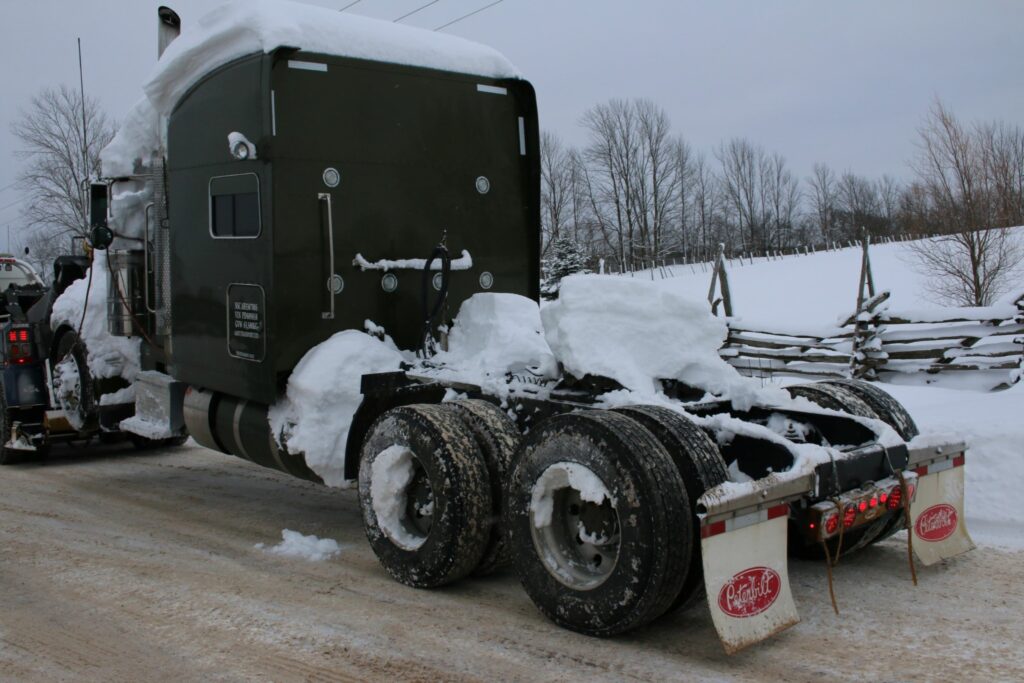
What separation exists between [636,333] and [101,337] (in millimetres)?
5533

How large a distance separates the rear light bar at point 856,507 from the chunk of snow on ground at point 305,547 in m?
3.08

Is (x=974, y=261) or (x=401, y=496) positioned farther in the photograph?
(x=974, y=261)

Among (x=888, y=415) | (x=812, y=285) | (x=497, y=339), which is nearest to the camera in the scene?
(x=888, y=415)

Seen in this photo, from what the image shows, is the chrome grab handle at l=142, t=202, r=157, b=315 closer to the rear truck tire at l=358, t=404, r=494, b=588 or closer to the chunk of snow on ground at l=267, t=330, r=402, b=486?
the chunk of snow on ground at l=267, t=330, r=402, b=486

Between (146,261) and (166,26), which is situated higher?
(166,26)

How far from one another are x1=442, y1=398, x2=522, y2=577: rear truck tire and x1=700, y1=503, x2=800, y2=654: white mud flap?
1234 mm

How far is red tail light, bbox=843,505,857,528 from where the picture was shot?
384cm

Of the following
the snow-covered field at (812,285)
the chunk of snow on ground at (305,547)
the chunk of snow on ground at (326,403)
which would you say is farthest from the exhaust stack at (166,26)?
the snow-covered field at (812,285)

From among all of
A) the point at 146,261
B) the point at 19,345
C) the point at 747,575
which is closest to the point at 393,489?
the point at 747,575

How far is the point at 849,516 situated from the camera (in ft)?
12.7

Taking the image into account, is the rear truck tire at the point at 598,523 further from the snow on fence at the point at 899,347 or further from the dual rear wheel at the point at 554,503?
the snow on fence at the point at 899,347

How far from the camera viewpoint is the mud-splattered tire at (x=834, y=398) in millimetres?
4988

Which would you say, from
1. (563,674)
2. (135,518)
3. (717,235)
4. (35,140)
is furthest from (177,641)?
(717,235)

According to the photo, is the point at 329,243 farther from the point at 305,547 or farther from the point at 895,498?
the point at 895,498
